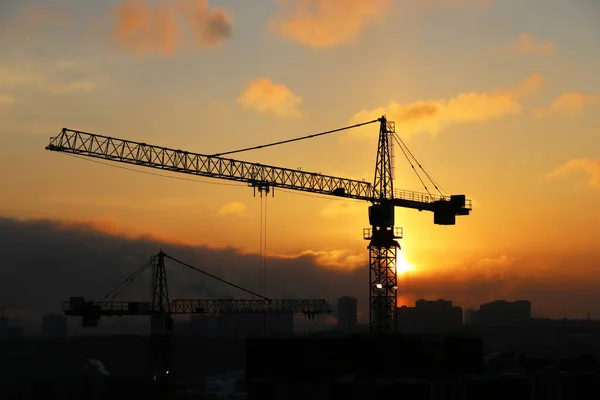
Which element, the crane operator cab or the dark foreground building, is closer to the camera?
the dark foreground building

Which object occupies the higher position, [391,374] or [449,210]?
[449,210]

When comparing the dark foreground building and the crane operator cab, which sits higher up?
the crane operator cab

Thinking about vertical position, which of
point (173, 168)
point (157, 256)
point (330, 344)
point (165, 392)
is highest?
point (173, 168)

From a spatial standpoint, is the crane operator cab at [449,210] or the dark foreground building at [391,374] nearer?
the dark foreground building at [391,374]

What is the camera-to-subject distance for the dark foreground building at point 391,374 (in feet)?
333

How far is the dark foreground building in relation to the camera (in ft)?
333

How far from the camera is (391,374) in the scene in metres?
110

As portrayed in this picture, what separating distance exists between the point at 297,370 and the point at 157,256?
138 ft

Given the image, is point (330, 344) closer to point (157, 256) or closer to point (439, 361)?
point (439, 361)

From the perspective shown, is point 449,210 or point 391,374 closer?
point 391,374

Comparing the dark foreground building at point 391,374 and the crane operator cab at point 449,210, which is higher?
the crane operator cab at point 449,210

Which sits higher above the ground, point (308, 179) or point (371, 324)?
point (308, 179)

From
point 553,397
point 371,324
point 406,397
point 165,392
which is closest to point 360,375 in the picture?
point 406,397

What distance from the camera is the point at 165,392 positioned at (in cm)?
14225
